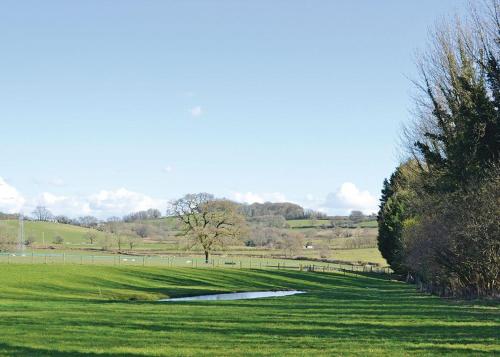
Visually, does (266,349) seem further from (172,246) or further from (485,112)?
(172,246)

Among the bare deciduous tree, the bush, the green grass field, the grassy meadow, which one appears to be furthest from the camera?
the bush

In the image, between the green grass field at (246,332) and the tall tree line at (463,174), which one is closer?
the green grass field at (246,332)

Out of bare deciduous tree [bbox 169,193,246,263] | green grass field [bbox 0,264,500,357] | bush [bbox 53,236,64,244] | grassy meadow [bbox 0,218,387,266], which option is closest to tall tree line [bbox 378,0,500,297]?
green grass field [bbox 0,264,500,357]

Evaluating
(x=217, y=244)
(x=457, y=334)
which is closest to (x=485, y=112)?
(x=457, y=334)

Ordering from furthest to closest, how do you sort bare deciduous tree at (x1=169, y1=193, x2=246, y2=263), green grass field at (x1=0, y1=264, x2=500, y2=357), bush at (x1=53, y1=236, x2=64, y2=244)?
1. bush at (x1=53, y1=236, x2=64, y2=244)
2. bare deciduous tree at (x1=169, y1=193, x2=246, y2=263)
3. green grass field at (x1=0, y1=264, x2=500, y2=357)

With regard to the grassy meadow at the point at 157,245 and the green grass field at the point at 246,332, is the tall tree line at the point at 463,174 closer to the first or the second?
the green grass field at the point at 246,332

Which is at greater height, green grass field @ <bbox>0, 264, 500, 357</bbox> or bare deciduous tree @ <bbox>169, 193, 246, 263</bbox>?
bare deciduous tree @ <bbox>169, 193, 246, 263</bbox>

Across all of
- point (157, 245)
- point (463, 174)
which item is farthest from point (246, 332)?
point (157, 245)

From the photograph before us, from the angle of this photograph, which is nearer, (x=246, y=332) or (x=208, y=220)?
(x=246, y=332)

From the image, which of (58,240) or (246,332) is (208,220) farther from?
(246,332)

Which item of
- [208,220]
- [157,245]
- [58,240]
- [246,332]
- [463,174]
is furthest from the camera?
[58,240]

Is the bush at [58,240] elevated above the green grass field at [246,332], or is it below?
above

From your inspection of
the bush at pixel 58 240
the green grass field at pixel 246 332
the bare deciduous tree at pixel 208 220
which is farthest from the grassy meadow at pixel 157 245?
the green grass field at pixel 246 332

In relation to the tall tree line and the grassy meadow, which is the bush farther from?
the tall tree line
